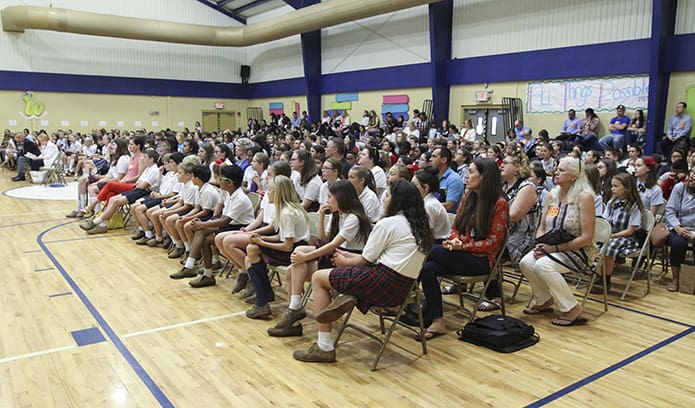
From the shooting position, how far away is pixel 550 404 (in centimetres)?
296

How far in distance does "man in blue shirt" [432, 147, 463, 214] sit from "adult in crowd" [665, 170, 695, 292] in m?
2.14

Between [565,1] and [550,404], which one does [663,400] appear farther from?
[565,1]

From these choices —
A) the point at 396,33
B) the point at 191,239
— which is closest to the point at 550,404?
the point at 191,239

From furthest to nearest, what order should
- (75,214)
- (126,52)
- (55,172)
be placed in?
(126,52) → (55,172) → (75,214)

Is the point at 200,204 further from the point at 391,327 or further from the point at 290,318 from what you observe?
the point at 391,327

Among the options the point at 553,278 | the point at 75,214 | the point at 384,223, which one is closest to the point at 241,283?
the point at 384,223

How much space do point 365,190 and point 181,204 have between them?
2.77 metres

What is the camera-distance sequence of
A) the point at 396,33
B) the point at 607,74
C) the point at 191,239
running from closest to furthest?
the point at 191,239 < the point at 607,74 < the point at 396,33

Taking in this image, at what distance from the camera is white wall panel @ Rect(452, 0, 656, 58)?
10836 millimetres

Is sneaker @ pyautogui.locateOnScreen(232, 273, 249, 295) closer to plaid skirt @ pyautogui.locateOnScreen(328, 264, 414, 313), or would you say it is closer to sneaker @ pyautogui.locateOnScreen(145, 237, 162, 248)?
plaid skirt @ pyautogui.locateOnScreen(328, 264, 414, 313)

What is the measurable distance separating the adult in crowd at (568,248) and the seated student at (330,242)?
5.01 ft

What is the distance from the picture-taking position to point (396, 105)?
16422 mm

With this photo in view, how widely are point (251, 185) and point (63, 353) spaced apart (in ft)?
13.1

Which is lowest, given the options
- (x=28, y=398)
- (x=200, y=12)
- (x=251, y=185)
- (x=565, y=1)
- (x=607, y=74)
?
(x=28, y=398)
